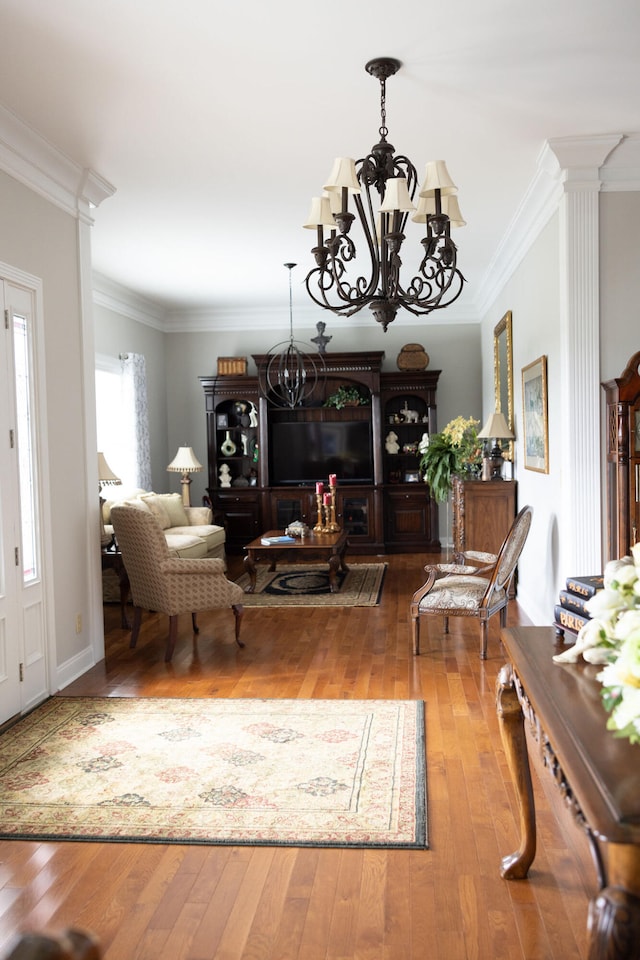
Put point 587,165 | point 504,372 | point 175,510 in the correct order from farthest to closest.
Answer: point 175,510
point 504,372
point 587,165

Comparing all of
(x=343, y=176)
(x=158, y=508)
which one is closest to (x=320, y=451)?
(x=158, y=508)

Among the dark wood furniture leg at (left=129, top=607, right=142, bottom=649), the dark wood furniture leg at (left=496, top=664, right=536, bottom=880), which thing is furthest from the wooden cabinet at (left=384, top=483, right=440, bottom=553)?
the dark wood furniture leg at (left=496, top=664, right=536, bottom=880)

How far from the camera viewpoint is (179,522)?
8.26 m

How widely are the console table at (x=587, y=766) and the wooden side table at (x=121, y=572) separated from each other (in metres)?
4.11

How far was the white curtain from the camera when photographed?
8383mm

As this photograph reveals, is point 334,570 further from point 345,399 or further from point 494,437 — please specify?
point 345,399

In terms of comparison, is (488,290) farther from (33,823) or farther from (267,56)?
(33,823)

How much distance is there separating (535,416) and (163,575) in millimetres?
2852

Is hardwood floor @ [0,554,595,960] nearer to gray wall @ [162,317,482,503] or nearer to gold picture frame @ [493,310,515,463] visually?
gold picture frame @ [493,310,515,463]

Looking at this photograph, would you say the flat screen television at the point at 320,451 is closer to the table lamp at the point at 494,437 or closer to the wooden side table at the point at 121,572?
the table lamp at the point at 494,437

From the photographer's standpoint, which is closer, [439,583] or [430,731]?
[430,731]

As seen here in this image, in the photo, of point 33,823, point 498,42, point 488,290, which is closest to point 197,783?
point 33,823

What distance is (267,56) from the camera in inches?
134

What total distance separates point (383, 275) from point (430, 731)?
2.13 metres
